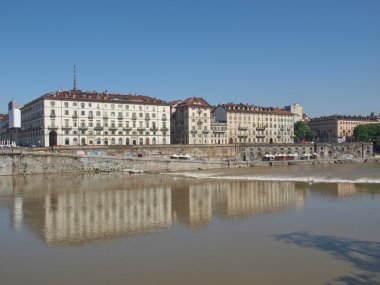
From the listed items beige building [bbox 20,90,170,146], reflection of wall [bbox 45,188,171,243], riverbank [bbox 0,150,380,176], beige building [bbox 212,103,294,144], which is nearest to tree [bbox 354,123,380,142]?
beige building [bbox 212,103,294,144]

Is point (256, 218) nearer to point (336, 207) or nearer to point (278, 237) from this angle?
point (278, 237)

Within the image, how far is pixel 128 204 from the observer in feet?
123

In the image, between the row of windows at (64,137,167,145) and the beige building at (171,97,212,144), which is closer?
the row of windows at (64,137,167,145)

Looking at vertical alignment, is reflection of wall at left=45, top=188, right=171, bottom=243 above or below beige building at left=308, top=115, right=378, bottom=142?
below

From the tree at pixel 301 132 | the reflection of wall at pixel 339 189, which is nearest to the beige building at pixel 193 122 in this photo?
the reflection of wall at pixel 339 189

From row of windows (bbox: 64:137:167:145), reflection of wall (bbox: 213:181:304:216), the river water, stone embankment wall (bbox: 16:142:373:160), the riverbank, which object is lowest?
the river water

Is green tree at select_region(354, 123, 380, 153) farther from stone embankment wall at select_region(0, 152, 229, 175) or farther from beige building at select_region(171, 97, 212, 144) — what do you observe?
stone embankment wall at select_region(0, 152, 229, 175)

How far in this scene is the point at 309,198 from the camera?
40688 mm

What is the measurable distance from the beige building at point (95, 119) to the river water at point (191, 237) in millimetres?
45615

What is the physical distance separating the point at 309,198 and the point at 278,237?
17860 millimetres

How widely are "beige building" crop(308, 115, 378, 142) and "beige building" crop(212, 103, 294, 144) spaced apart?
5162 centimetres

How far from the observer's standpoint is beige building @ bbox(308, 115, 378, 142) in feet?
589

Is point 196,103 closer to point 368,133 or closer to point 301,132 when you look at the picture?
point 301,132

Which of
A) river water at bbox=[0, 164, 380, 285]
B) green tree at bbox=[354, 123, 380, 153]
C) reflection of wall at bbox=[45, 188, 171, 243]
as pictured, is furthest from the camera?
green tree at bbox=[354, 123, 380, 153]
